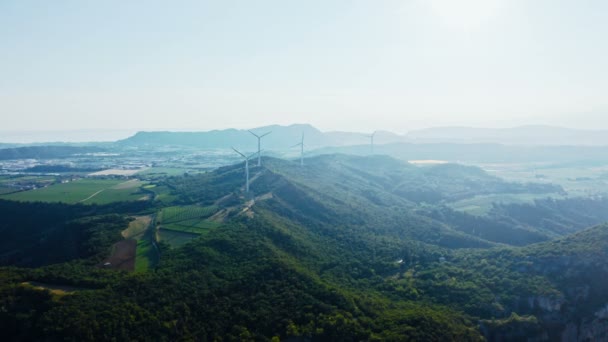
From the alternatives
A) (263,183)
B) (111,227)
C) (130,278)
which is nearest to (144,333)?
(130,278)

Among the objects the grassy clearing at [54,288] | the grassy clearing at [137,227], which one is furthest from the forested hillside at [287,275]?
the grassy clearing at [137,227]

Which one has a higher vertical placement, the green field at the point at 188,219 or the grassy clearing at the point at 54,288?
the green field at the point at 188,219

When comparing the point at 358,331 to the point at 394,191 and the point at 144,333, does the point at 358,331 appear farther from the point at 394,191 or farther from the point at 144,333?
the point at 394,191

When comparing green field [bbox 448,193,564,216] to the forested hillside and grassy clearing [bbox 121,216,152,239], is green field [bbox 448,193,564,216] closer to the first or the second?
the forested hillside

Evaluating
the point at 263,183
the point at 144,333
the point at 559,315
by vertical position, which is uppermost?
the point at 263,183

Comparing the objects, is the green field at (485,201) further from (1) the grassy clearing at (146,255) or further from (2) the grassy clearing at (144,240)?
(1) the grassy clearing at (146,255)
